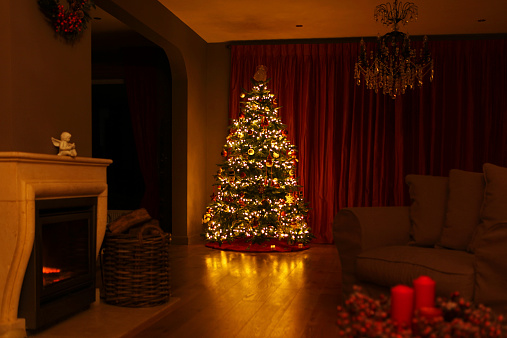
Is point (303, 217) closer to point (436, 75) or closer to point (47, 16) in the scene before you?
point (436, 75)

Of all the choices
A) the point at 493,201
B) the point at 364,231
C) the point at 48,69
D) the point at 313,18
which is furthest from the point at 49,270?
the point at 313,18

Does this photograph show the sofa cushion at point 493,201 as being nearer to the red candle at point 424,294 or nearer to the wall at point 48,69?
the red candle at point 424,294

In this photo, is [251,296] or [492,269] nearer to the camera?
[492,269]

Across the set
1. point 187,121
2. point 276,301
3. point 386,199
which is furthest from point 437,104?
point 276,301

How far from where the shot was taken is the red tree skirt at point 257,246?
6.29m

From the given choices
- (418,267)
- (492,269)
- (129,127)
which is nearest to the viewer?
(492,269)

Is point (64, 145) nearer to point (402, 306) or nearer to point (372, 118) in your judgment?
point (402, 306)

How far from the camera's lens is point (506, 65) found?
266 inches

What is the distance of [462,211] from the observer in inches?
122

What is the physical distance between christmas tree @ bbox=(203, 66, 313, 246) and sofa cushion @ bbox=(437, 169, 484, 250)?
3273 millimetres

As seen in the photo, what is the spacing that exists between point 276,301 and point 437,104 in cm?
432

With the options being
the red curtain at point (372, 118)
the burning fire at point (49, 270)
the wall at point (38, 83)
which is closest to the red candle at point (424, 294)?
the burning fire at point (49, 270)

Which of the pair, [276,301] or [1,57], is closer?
[1,57]

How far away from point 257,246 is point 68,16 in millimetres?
3796
